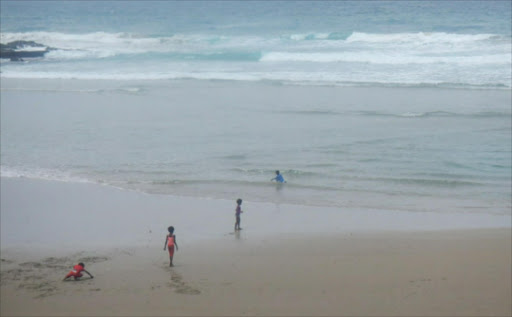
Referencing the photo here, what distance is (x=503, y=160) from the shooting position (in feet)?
57.2

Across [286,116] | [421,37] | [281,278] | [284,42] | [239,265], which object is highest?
[284,42]

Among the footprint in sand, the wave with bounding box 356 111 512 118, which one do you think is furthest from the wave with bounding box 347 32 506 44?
the footprint in sand

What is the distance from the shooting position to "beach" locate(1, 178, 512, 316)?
910cm

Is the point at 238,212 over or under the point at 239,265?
over

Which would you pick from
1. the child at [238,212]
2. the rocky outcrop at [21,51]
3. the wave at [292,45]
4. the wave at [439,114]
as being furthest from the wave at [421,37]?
the child at [238,212]

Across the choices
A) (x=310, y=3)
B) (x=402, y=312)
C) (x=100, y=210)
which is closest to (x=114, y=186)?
(x=100, y=210)

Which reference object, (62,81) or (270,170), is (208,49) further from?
(270,170)

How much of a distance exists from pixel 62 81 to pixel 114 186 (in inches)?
776

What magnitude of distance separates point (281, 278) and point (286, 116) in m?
13.8

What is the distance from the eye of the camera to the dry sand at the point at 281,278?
9031 mm

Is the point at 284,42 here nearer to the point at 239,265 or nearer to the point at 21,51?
the point at 21,51

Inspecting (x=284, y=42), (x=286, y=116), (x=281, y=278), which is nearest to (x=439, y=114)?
(x=286, y=116)

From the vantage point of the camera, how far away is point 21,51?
149 feet

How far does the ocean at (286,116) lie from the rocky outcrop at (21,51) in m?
1.07
